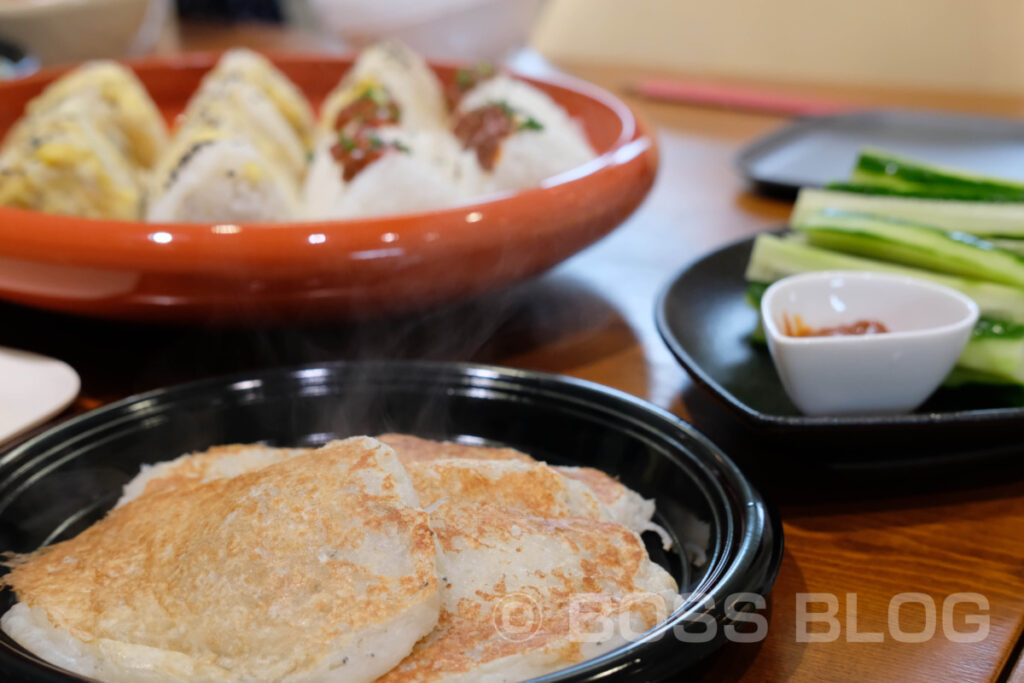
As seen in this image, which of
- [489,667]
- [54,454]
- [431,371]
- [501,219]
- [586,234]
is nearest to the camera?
[489,667]

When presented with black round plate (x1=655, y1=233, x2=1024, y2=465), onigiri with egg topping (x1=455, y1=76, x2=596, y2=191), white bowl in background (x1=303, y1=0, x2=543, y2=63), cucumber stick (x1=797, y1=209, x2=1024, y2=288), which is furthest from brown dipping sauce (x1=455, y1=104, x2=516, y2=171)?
white bowl in background (x1=303, y1=0, x2=543, y2=63)

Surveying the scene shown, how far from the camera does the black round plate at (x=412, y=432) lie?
2.67ft

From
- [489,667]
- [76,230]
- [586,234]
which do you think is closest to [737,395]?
[586,234]

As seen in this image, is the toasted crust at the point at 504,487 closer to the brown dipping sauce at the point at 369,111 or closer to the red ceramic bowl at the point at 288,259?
the red ceramic bowl at the point at 288,259

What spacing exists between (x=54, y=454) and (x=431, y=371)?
38 centimetres

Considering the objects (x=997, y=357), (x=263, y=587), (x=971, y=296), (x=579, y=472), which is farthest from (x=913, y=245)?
(x=263, y=587)

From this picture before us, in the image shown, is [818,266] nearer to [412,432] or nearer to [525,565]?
[412,432]

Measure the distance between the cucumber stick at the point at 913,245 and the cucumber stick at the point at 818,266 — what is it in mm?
14

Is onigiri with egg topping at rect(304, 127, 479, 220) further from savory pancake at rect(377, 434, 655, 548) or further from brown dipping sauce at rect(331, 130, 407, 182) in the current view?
savory pancake at rect(377, 434, 655, 548)

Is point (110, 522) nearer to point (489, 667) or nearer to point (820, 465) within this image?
point (489, 667)

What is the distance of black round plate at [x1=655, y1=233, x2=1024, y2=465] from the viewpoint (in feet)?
2.96

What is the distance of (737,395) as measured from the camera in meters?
1.10

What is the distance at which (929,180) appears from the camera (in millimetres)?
1429

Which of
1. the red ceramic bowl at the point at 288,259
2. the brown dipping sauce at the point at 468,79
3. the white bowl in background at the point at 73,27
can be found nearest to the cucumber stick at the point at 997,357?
the red ceramic bowl at the point at 288,259
